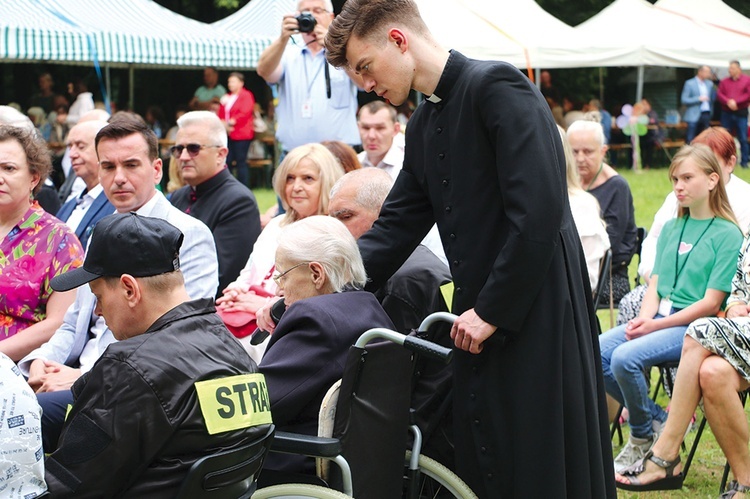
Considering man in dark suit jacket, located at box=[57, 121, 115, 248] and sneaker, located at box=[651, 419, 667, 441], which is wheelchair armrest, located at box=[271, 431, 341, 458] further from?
man in dark suit jacket, located at box=[57, 121, 115, 248]

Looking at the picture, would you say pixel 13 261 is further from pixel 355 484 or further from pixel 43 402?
pixel 355 484

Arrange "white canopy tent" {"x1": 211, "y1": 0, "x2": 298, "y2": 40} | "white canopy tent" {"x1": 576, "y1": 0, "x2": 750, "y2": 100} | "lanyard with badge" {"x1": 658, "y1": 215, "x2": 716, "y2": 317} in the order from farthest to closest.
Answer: "white canopy tent" {"x1": 576, "y1": 0, "x2": 750, "y2": 100} < "white canopy tent" {"x1": 211, "y1": 0, "x2": 298, "y2": 40} < "lanyard with badge" {"x1": 658, "y1": 215, "x2": 716, "y2": 317}

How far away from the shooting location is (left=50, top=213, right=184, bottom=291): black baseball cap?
2535 millimetres

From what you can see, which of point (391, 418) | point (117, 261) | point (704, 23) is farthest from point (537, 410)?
point (704, 23)

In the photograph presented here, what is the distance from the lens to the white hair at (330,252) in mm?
3309

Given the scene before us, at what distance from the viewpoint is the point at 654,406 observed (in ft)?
15.8

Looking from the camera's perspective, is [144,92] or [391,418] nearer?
[391,418]

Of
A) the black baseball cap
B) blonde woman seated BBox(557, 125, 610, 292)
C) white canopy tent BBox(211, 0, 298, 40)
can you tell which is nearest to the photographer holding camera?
blonde woman seated BBox(557, 125, 610, 292)

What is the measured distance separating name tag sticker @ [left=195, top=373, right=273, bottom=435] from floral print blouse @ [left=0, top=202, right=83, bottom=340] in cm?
194

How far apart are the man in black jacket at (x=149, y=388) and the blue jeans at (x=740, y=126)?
1961 centimetres

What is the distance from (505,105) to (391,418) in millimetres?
1050

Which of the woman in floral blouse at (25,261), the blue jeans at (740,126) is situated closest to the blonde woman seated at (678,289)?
the woman in floral blouse at (25,261)

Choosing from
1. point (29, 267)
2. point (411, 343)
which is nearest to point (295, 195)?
point (29, 267)

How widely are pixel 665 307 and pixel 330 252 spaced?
232 centimetres
